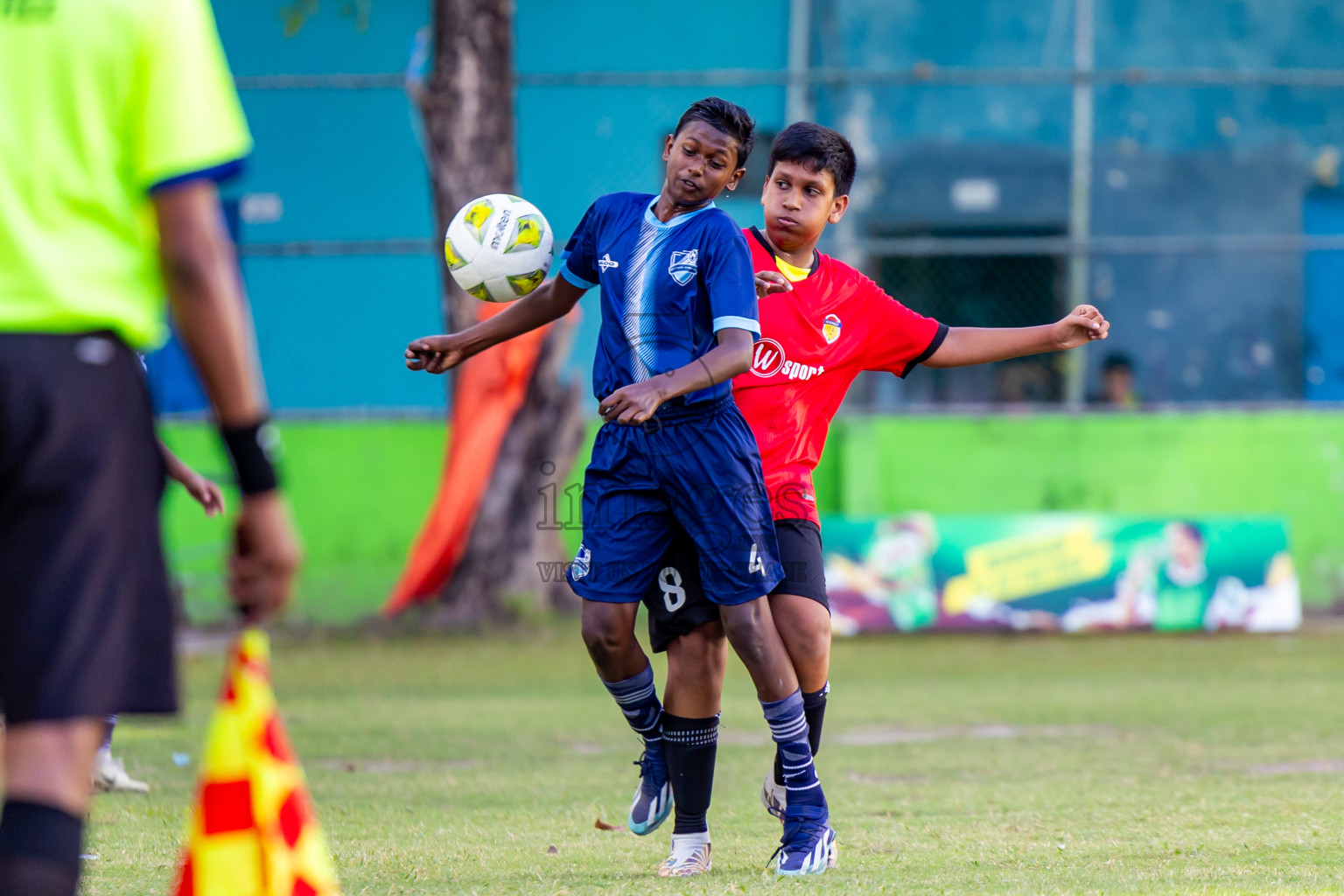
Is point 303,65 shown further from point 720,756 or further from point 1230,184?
point 720,756

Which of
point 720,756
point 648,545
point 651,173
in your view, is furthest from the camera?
point 651,173

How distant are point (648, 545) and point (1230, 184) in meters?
12.6

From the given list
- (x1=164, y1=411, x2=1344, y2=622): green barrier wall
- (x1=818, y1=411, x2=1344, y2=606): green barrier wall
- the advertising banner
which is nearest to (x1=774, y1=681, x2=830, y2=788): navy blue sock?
the advertising banner

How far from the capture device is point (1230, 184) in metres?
15.8

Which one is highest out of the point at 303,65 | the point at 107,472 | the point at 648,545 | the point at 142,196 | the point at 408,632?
the point at 303,65

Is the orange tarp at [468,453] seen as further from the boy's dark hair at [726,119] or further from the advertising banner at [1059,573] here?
the boy's dark hair at [726,119]

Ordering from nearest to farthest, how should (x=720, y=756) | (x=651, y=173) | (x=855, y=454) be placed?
(x=720, y=756), (x=855, y=454), (x=651, y=173)

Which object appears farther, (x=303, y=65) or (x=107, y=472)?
(x=303, y=65)

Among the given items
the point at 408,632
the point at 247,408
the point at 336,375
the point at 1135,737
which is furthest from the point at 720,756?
the point at 336,375

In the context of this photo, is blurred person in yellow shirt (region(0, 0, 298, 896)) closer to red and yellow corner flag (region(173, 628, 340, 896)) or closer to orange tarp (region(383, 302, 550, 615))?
red and yellow corner flag (region(173, 628, 340, 896))

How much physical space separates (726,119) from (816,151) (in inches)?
17.6

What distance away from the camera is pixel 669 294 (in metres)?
4.71

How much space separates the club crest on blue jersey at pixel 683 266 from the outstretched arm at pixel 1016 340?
0.98 metres

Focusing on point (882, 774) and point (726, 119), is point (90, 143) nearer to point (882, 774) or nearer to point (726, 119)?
point (726, 119)
